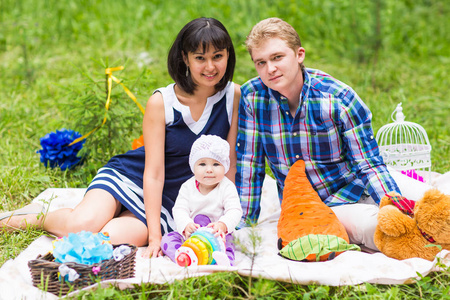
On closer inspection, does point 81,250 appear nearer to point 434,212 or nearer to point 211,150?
point 211,150

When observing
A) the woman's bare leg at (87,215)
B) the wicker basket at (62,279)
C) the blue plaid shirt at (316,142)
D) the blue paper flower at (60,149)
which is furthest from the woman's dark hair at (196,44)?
the blue paper flower at (60,149)

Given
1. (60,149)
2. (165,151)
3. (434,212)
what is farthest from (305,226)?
(60,149)

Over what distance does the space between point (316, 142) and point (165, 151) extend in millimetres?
930

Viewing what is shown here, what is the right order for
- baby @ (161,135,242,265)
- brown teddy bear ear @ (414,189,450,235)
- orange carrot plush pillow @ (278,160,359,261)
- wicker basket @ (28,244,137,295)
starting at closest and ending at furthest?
wicker basket @ (28,244,137,295) → brown teddy bear ear @ (414,189,450,235) → orange carrot plush pillow @ (278,160,359,261) → baby @ (161,135,242,265)

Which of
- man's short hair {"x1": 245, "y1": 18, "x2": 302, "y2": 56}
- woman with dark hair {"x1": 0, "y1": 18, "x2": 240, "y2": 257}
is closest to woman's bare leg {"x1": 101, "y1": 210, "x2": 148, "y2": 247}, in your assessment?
woman with dark hair {"x1": 0, "y1": 18, "x2": 240, "y2": 257}

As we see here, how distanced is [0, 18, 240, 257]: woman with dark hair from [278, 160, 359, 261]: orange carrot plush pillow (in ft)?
1.36

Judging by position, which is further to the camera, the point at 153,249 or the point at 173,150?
the point at 173,150

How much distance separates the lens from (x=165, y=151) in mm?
2967

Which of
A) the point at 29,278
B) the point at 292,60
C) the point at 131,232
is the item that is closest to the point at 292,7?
the point at 292,60

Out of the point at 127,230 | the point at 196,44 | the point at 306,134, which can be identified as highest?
the point at 196,44

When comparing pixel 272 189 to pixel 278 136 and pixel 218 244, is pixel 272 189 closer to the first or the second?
pixel 278 136

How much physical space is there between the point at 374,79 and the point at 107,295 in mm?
4545

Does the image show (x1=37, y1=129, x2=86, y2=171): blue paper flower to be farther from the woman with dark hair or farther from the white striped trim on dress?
the white striped trim on dress

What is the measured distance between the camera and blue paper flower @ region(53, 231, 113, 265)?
7.10ft
